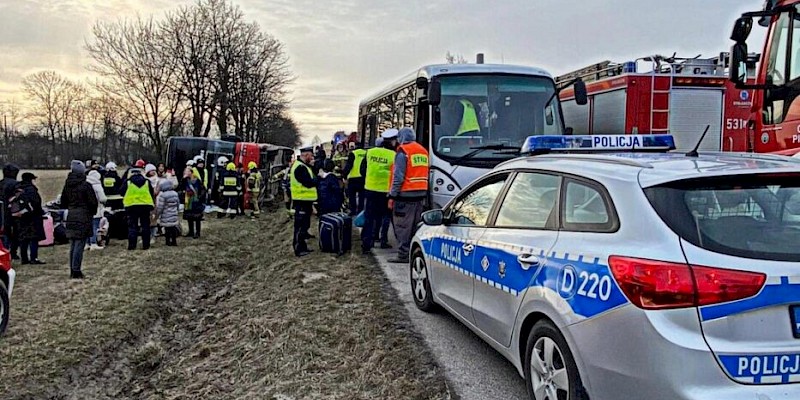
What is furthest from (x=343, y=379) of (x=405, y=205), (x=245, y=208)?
(x=245, y=208)

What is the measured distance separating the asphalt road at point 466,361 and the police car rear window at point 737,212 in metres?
1.94

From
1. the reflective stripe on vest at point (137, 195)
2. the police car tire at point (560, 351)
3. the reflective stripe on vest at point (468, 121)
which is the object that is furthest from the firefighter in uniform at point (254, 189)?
the police car tire at point (560, 351)

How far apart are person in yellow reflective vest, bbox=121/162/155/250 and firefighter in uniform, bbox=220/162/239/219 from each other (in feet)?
20.6

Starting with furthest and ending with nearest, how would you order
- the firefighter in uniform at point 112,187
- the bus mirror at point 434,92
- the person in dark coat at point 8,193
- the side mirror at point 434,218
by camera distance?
the firefighter in uniform at point 112,187 < the person in dark coat at point 8,193 < the bus mirror at point 434,92 < the side mirror at point 434,218

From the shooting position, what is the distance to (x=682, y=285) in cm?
275

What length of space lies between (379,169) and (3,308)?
521 cm

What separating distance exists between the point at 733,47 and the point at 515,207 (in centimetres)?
382

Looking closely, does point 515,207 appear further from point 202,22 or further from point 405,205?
point 202,22

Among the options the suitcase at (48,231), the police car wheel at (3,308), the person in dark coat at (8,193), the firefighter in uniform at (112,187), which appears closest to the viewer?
the police car wheel at (3,308)

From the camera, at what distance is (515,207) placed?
4.42 meters

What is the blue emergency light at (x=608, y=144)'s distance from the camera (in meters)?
5.23

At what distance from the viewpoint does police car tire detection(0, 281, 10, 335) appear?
6839 millimetres

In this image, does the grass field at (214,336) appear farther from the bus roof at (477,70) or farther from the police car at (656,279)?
the bus roof at (477,70)

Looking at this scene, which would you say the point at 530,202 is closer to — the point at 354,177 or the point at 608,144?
the point at 608,144
